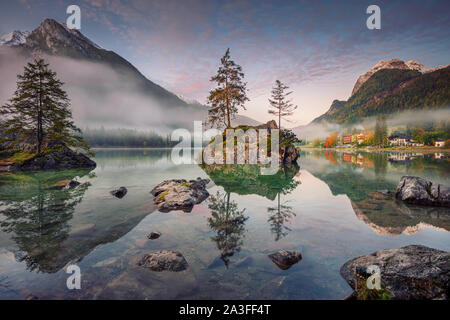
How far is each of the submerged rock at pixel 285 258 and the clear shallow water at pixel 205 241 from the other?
18cm

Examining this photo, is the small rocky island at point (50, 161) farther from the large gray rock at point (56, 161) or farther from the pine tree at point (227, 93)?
the pine tree at point (227, 93)

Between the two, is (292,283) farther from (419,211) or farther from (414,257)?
(419,211)

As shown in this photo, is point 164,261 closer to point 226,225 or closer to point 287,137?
point 226,225

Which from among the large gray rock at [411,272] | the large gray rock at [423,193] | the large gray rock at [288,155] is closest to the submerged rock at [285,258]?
the large gray rock at [411,272]

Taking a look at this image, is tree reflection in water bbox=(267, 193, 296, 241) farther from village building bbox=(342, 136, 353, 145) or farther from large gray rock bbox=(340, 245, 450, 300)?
village building bbox=(342, 136, 353, 145)

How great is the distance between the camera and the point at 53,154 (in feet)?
105

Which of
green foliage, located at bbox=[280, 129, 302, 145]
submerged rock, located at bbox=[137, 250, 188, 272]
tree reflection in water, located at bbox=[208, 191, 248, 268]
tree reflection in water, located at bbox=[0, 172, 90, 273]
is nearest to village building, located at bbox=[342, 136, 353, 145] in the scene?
green foliage, located at bbox=[280, 129, 302, 145]

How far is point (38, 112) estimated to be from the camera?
30.5 m

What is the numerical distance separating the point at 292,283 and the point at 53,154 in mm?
41231

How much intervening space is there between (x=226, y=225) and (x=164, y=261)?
352 centimetres

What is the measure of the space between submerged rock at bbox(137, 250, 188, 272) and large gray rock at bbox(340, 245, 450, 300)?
14.1 feet

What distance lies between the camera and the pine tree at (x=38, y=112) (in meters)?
29.4

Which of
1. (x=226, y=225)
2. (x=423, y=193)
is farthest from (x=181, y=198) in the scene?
(x=423, y=193)

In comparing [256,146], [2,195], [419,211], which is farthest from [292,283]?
[256,146]
